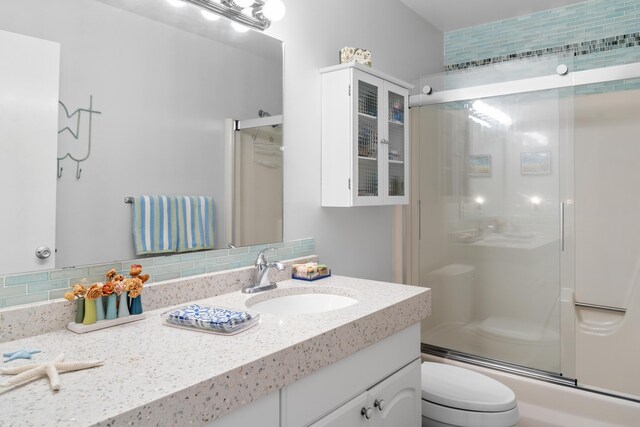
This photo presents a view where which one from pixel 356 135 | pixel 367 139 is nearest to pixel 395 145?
pixel 367 139

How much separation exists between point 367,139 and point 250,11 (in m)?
0.80

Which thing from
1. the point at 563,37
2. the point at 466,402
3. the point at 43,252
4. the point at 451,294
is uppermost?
the point at 563,37

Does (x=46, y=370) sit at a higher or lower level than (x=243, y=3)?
lower

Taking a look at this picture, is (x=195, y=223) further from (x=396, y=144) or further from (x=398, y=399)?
(x=396, y=144)

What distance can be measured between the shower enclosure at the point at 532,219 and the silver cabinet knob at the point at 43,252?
2.16m

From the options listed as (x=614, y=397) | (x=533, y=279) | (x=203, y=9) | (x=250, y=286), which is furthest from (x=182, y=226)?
(x=614, y=397)

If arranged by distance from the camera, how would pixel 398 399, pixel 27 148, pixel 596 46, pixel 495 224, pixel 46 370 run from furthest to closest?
pixel 596 46, pixel 495 224, pixel 398 399, pixel 27 148, pixel 46 370

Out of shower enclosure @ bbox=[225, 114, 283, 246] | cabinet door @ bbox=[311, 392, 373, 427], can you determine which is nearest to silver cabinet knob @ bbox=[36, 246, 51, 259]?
shower enclosure @ bbox=[225, 114, 283, 246]

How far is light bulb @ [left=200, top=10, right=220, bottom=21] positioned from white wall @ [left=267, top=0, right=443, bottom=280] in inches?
12.0

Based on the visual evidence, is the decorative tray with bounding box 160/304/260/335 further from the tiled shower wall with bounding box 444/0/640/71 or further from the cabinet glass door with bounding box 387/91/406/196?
the tiled shower wall with bounding box 444/0/640/71

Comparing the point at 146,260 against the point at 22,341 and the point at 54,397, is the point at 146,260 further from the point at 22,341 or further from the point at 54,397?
the point at 54,397

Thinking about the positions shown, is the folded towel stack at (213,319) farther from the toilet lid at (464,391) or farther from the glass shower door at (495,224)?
the glass shower door at (495,224)

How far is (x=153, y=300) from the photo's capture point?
4.51ft

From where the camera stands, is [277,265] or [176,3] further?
[277,265]
